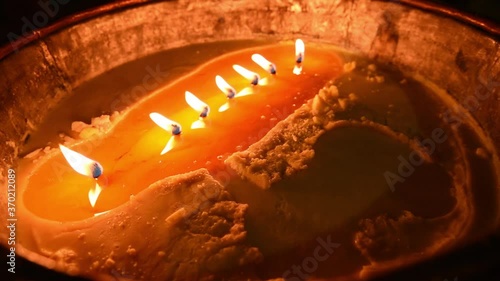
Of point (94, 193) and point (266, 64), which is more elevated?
point (266, 64)

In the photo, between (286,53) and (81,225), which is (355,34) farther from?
(81,225)

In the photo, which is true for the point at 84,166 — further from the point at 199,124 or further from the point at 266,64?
the point at 266,64

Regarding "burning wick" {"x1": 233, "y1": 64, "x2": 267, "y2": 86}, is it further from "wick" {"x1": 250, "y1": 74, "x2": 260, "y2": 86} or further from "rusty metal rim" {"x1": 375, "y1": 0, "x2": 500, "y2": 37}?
"rusty metal rim" {"x1": 375, "y1": 0, "x2": 500, "y2": 37}

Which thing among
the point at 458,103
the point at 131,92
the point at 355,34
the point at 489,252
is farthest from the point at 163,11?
the point at 489,252

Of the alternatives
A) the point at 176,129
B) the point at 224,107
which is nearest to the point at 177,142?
the point at 176,129

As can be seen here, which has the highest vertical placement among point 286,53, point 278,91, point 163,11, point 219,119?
point 163,11

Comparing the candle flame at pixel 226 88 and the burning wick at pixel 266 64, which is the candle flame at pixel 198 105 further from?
the burning wick at pixel 266 64

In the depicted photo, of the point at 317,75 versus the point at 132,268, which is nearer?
the point at 132,268
